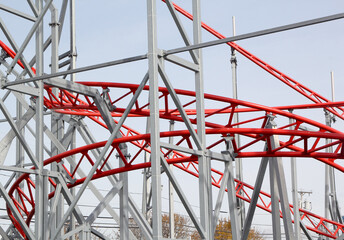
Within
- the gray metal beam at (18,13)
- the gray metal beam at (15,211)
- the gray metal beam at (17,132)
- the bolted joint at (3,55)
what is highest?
the gray metal beam at (18,13)

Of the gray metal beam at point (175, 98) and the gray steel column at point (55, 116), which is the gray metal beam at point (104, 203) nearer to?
the gray steel column at point (55, 116)

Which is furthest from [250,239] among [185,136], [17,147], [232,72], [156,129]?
[156,129]

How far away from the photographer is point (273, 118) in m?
13.8

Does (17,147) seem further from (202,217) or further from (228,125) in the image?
(202,217)

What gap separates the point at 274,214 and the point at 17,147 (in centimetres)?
701

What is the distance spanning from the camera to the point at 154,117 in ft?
Result: 31.7

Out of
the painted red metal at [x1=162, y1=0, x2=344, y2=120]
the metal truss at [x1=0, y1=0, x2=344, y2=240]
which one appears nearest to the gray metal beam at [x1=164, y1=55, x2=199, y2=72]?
the metal truss at [x1=0, y1=0, x2=344, y2=240]

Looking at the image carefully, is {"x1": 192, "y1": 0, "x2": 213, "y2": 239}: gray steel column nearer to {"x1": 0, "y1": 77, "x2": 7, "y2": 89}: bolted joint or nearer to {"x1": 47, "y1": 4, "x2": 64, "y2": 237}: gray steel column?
{"x1": 47, "y1": 4, "x2": 64, "y2": 237}: gray steel column

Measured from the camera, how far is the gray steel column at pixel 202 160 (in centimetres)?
1067

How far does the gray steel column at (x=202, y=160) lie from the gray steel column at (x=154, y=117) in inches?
49.6

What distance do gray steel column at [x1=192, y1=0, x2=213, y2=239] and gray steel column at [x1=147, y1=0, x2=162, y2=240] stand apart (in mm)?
1260

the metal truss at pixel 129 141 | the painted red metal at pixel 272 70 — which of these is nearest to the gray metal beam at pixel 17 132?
the metal truss at pixel 129 141

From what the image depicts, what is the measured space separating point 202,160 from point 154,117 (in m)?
1.62

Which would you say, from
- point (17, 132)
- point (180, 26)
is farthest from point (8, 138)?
point (180, 26)
